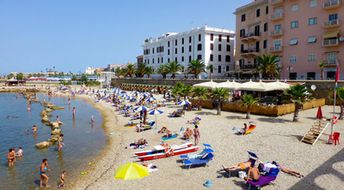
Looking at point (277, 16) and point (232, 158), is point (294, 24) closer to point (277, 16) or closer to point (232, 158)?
point (277, 16)

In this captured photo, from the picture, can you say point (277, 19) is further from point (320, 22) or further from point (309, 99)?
point (309, 99)

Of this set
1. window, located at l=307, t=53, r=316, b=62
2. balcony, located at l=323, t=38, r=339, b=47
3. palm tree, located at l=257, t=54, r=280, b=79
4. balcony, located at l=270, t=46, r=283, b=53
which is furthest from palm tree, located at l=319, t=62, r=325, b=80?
balcony, located at l=270, t=46, r=283, b=53

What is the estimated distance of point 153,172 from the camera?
12922mm

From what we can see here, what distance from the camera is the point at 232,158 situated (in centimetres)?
1416

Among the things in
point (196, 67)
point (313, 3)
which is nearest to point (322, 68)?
point (313, 3)

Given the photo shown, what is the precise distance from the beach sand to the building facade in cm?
1899

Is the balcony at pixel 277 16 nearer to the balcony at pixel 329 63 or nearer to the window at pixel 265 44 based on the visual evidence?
the window at pixel 265 44

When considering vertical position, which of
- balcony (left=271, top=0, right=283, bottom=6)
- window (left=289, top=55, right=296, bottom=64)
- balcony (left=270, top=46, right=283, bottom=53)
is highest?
balcony (left=271, top=0, right=283, bottom=6)

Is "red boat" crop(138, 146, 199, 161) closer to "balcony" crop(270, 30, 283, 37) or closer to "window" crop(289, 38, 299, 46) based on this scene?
"window" crop(289, 38, 299, 46)

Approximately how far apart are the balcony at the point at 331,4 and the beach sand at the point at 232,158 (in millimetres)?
21885

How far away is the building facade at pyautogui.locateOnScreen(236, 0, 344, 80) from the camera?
36688mm

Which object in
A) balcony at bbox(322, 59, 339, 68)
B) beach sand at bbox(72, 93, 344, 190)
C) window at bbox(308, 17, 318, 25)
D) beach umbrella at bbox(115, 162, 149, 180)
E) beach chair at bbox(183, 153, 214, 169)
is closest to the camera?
beach umbrella at bbox(115, 162, 149, 180)

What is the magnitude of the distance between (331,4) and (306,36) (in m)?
5.40

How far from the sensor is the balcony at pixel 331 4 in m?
36.0
